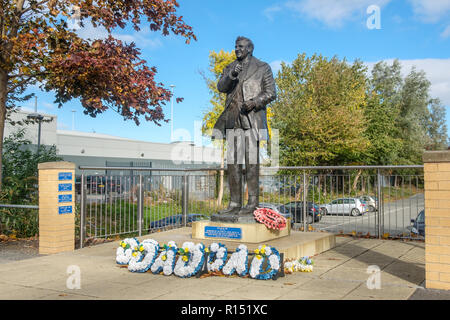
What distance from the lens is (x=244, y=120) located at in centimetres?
775

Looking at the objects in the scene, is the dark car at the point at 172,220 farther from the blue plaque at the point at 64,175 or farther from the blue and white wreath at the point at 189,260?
the blue and white wreath at the point at 189,260

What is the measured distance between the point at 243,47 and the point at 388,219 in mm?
5818

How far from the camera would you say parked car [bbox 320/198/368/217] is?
1017cm

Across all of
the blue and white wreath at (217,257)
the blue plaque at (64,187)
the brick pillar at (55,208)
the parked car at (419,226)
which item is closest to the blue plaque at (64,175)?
the brick pillar at (55,208)

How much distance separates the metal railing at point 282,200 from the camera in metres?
9.05

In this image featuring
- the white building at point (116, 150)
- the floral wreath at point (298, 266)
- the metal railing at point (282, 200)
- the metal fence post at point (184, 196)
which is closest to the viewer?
the floral wreath at point (298, 266)

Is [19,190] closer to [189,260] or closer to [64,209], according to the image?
[64,209]

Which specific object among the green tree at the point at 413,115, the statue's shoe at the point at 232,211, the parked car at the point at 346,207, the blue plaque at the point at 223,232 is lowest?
the blue plaque at the point at 223,232

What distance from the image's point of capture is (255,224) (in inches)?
286

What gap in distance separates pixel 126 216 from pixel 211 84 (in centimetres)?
1645

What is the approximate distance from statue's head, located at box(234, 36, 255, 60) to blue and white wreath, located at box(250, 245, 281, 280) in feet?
12.4

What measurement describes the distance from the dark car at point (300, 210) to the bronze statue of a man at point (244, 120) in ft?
10.6
